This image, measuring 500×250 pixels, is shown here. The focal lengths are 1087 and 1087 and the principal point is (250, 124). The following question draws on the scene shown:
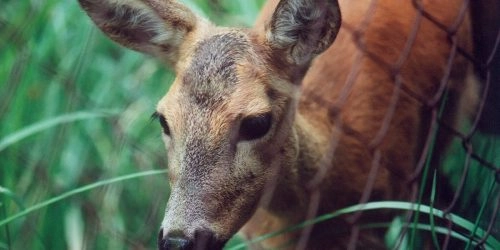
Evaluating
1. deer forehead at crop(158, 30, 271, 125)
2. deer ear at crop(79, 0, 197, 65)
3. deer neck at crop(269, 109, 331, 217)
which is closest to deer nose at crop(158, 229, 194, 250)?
deer forehead at crop(158, 30, 271, 125)

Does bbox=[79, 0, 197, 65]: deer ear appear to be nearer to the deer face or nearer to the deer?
the deer

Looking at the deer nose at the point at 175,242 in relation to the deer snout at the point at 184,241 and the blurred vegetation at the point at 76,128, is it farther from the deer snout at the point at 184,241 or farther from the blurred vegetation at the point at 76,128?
the blurred vegetation at the point at 76,128

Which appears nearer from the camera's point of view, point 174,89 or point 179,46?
point 174,89

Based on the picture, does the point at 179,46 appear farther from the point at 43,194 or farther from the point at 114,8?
the point at 43,194

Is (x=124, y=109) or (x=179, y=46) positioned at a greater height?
(x=179, y=46)

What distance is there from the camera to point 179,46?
3.04 m

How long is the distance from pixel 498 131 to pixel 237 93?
1.01m

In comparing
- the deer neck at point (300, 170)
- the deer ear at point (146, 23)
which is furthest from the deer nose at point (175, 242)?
the deer ear at point (146, 23)

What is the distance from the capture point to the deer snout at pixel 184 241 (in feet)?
7.93

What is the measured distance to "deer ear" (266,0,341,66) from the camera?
282 centimetres

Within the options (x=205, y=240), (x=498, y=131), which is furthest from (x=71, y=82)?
(x=498, y=131)

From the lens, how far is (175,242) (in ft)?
7.93

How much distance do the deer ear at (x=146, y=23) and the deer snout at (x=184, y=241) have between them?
72 cm

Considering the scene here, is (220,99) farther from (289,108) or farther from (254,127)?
(289,108)
